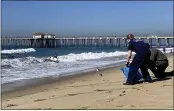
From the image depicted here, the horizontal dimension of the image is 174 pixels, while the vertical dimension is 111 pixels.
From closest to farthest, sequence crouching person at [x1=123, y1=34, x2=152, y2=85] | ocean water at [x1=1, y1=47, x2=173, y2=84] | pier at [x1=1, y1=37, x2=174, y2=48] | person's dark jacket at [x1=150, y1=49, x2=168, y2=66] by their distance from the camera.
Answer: crouching person at [x1=123, y1=34, x2=152, y2=85]
person's dark jacket at [x1=150, y1=49, x2=168, y2=66]
ocean water at [x1=1, y1=47, x2=173, y2=84]
pier at [x1=1, y1=37, x2=174, y2=48]

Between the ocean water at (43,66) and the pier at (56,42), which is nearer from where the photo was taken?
the ocean water at (43,66)

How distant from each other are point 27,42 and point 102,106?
83.2 m

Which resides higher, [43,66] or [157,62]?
[157,62]

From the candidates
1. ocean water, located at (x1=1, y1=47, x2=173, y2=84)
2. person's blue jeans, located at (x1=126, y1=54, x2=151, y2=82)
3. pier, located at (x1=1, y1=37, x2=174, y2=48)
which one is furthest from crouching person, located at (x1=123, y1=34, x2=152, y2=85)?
pier, located at (x1=1, y1=37, x2=174, y2=48)

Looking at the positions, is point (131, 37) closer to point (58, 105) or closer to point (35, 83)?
point (58, 105)

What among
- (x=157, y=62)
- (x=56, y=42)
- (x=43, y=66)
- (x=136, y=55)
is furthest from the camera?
(x=56, y=42)

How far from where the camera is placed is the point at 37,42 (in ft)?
274

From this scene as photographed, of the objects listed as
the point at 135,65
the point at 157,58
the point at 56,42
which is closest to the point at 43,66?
the point at 157,58

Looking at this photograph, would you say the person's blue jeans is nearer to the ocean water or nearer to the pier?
the ocean water

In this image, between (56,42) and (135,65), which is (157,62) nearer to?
(135,65)

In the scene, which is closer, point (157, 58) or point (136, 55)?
point (136, 55)

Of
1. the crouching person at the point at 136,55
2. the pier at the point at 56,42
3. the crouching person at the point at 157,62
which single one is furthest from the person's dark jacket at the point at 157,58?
the pier at the point at 56,42

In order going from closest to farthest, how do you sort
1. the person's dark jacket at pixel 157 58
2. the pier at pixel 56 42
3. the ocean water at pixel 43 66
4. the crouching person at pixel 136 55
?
the crouching person at pixel 136 55 → the person's dark jacket at pixel 157 58 → the ocean water at pixel 43 66 → the pier at pixel 56 42

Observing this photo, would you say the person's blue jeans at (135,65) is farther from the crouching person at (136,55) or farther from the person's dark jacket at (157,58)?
the person's dark jacket at (157,58)
